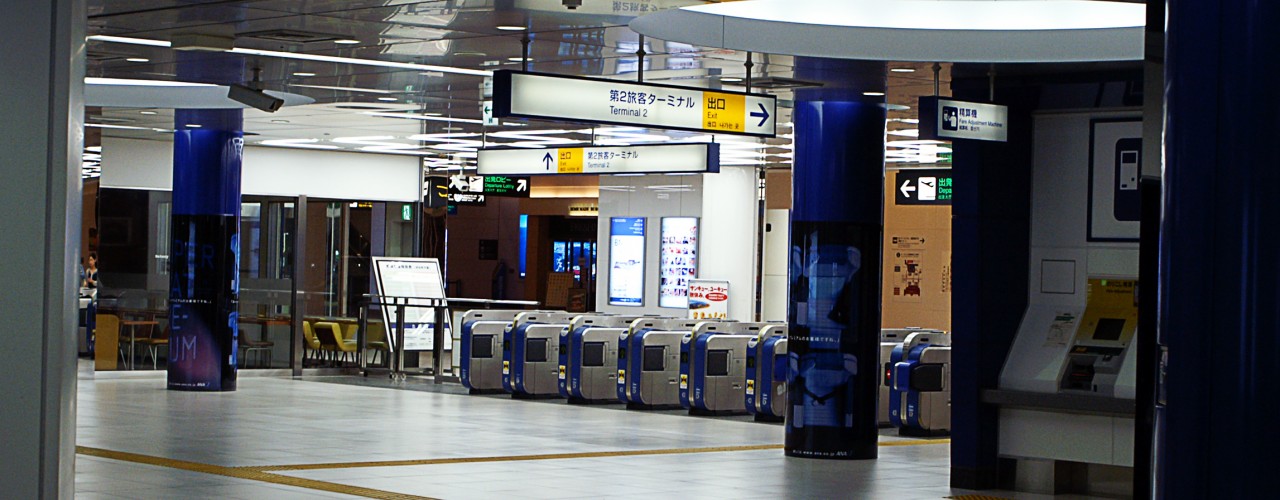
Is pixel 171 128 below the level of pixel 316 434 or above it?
above

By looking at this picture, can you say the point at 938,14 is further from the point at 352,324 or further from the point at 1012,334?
the point at 352,324

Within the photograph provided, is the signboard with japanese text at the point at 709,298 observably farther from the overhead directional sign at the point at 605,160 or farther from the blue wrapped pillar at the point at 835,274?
the blue wrapped pillar at the point at 835,274

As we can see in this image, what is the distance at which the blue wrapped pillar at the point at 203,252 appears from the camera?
17547 millimetres

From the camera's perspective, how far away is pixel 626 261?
24.4 meters

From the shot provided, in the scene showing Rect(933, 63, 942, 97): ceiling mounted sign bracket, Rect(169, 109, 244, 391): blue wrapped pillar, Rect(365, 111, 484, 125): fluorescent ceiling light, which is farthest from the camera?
Rect(169, 109, 244, 391): blue wrapped pillar

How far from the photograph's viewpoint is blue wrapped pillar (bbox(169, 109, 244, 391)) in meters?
17.5

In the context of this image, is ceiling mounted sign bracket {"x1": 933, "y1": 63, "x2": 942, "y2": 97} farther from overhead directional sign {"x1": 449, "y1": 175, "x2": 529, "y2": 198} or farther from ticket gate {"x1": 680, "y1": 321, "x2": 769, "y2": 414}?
overhead directional sign {"x1": 449, "y1": 175, "x2": 529, "y2": 198}

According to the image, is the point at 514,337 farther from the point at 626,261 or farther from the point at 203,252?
the point at 626,261

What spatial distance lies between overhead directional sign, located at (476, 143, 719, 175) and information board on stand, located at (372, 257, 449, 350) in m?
5.39

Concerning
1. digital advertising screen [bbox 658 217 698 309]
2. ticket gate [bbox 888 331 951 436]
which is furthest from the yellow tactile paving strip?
digital advertising screen [bbox 658 217 698 309]

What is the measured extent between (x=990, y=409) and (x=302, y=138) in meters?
11.9

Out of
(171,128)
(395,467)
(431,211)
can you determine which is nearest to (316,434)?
(395,467)

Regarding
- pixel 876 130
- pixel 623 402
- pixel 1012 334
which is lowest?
pixel 623 402

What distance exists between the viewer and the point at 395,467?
35.7 ft
